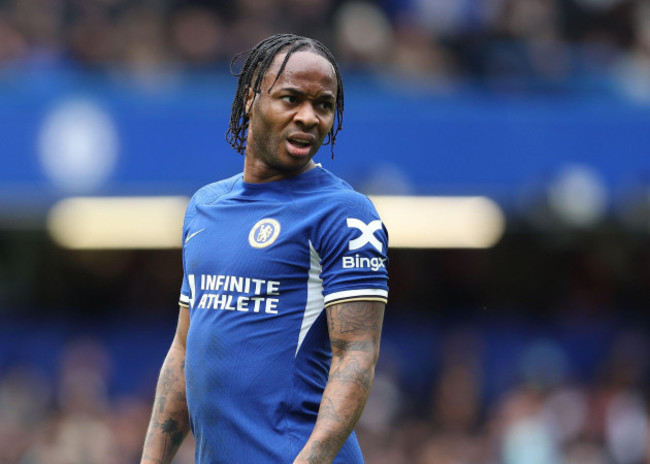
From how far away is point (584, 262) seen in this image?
14.8m

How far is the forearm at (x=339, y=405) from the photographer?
3.45m

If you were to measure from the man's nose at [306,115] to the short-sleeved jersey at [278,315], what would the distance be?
0.71 feet

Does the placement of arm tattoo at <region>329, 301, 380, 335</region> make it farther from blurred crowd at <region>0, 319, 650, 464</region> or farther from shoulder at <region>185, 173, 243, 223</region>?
blurred crowd at <region>0, 319, 650, 464</region>

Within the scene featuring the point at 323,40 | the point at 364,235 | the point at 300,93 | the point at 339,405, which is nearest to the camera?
the point at 339,405

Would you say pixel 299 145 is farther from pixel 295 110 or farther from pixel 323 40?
pixel 323 40

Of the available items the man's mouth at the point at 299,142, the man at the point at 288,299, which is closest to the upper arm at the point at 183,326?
the man at the point at 288,299

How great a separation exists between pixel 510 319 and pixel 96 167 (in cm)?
521

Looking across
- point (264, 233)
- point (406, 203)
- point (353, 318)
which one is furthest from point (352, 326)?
point (406, 203)

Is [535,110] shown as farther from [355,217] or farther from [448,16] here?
[355,217]

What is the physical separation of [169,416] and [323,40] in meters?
9.41

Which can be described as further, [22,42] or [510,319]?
[510,319]

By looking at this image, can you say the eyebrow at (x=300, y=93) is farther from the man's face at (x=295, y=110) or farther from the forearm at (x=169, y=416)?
the forearm at (x=169, y=416)

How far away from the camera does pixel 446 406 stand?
41.4 ft

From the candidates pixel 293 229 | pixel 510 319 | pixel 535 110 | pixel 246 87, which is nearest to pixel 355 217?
pixel 293 229
